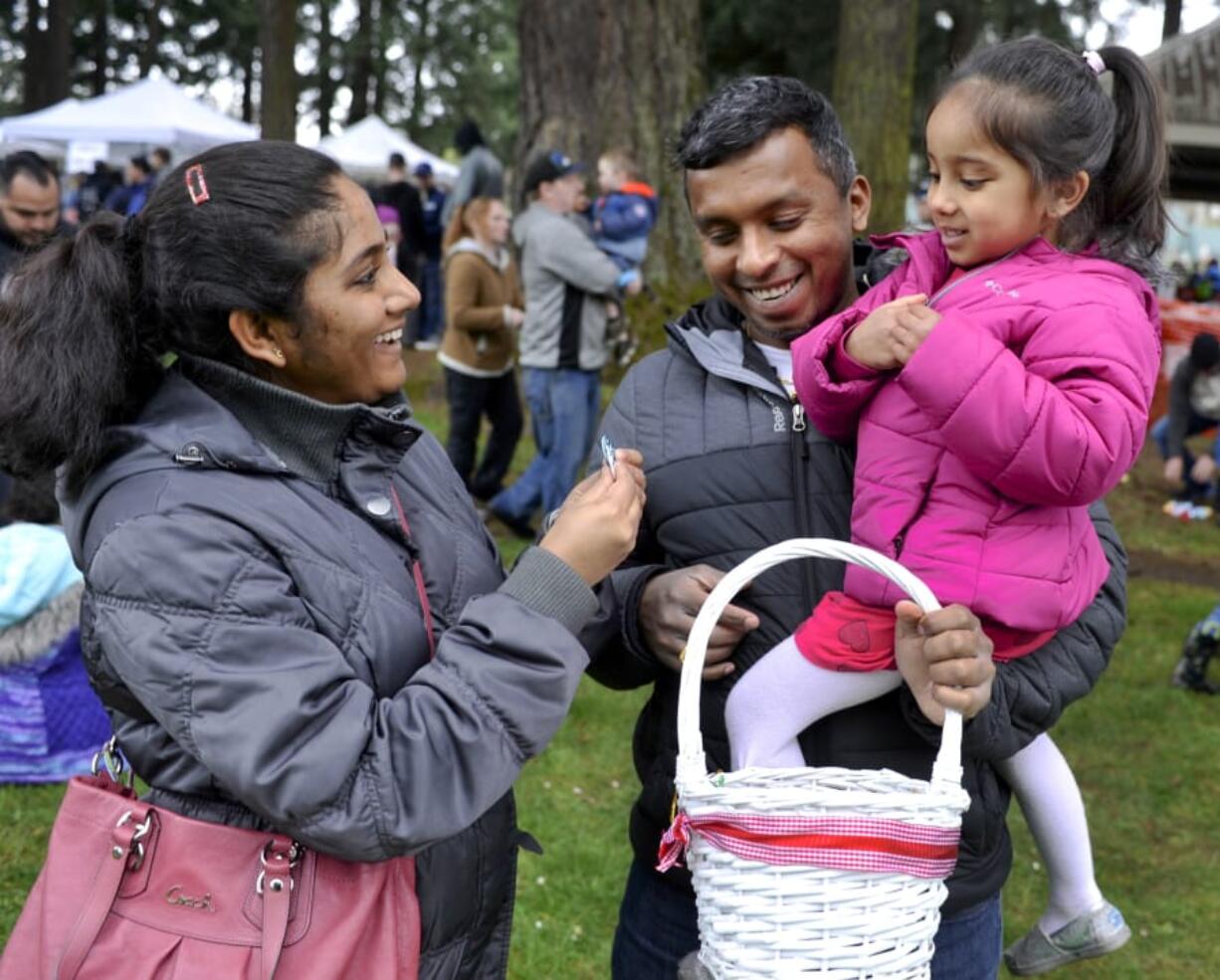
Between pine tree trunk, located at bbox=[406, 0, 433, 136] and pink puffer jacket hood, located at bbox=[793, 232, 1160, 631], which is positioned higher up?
pink puffer jacket hood, located at bbox=[793, 232, 1160, 631]

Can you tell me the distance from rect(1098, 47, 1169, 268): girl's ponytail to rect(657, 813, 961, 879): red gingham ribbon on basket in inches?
36.5

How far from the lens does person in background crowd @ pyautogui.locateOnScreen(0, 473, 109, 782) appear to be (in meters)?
4.48

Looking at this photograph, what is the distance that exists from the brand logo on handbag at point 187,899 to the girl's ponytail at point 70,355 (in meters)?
0.50

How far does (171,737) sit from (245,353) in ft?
1.58

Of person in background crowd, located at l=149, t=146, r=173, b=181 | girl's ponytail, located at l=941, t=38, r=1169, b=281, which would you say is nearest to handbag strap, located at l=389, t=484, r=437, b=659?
girl's ponytail, located at l=941, t=38, r=1169, b=281

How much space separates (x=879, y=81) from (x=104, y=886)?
9.58 meters

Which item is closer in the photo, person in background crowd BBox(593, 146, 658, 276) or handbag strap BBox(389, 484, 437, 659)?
handbag strap BBox(389, 484, 437, 659)

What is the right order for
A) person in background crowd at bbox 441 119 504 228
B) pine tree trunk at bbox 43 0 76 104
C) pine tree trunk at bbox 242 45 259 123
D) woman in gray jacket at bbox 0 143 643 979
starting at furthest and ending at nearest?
1. pine tree trunk at bbox 242 45 259 123
2. pine tree trunk at bbox 43 0 76 104
3. person in background crowd at bbox 441 119 504 228
4. woman in gray jacket at bbox 0 143 643 979

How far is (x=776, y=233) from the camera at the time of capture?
6.53 feet

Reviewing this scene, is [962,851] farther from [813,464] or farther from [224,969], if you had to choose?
[224,969]

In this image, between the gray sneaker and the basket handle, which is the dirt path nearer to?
the gray sneaker

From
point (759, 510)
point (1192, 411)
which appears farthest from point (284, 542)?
point (1192, 411)

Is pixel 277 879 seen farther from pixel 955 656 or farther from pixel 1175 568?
pixel 1175 568

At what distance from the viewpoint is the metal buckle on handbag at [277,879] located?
1.57 metres
